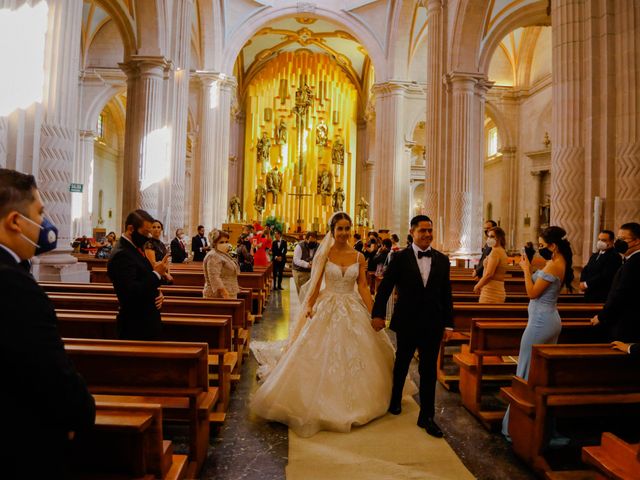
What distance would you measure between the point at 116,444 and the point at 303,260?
597cm

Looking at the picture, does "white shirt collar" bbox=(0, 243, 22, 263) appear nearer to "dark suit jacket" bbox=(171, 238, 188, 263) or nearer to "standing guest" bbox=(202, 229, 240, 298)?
"standing guest" bbox=(202, 229, 240, 298)

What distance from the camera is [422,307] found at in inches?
155

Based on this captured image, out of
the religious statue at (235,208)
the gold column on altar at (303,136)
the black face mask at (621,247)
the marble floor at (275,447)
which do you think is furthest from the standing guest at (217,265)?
the gold column on altar at (303,136)

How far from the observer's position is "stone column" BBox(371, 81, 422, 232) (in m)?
21.5

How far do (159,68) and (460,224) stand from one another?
9.12m

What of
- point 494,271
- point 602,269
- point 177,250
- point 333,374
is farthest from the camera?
point 177,250

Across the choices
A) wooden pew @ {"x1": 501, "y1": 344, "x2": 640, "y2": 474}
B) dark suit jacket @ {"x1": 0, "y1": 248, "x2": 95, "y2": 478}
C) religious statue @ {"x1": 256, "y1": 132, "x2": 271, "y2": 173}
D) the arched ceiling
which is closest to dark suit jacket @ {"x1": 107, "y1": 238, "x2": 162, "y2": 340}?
dark suit jacket @ {"x1": 0, "y1": 248, "x2": 95, "y2": 478}

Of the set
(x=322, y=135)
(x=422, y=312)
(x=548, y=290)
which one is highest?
(x=322, y=135)

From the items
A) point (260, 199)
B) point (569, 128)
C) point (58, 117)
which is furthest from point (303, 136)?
point (58, 117)

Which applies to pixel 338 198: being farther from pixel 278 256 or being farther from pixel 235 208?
pixel 278 256

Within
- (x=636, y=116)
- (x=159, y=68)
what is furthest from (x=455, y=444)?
(x=159, y=68)

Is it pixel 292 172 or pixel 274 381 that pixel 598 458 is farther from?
pixel 292 172

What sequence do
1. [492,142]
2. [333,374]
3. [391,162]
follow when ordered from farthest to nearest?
[492,142], [391,162], [333,374]

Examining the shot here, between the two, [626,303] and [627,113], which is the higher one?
[627,113]
